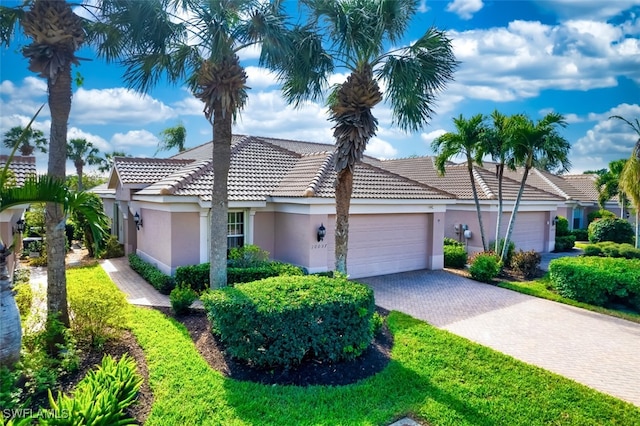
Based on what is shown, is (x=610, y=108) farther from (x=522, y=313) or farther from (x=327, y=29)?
(x=327, y=29)

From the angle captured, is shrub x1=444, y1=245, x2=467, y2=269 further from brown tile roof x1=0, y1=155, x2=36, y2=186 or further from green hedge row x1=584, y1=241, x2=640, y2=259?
brown tile roof x1=0, y1=155, x2=36, y2=186

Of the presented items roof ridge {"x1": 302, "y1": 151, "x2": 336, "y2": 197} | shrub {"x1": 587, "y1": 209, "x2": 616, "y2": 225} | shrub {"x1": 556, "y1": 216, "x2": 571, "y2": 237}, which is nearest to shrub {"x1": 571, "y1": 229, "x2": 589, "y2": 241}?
shrub {"x1": 587, "y1": 209, "x2": 616, "y2": 225}

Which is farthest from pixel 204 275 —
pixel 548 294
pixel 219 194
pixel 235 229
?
pixel 548 294

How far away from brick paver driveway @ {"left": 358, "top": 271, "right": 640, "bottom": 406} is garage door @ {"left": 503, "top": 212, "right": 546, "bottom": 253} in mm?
9819

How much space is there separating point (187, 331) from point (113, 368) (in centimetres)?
301

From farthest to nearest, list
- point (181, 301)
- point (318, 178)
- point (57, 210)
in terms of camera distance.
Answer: point (318, 178), point (181, 301), point (57, 210)

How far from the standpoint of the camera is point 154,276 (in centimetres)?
1348

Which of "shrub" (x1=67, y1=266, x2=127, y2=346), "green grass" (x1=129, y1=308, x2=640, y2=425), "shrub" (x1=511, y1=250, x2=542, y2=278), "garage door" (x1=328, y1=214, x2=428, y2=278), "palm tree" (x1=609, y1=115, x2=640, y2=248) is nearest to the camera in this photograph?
→ "green grass" (x1=129, y1=308, x2=640, y2=425)

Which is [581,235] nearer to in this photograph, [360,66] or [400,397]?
[360,66]

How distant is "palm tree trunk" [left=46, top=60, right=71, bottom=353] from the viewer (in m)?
7.64

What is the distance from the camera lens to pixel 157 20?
8875 millimetres

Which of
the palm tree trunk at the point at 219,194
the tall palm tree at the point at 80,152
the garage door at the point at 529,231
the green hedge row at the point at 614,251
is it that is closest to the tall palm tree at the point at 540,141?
the green hedge row at the point at 614,251

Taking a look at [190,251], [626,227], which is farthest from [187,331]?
[626,227]

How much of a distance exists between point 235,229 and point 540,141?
14.2 meters
